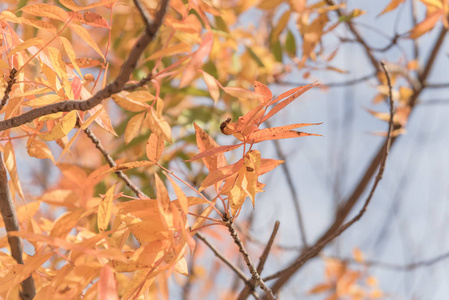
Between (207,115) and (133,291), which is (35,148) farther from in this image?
(207,115)

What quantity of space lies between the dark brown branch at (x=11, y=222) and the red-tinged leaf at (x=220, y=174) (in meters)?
0.22

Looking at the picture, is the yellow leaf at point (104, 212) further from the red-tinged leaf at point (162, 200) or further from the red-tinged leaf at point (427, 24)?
the red-tinged leaf at point (427, 24)

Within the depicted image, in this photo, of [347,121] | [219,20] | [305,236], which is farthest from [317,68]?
[347,121]

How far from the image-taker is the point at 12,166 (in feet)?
1.36

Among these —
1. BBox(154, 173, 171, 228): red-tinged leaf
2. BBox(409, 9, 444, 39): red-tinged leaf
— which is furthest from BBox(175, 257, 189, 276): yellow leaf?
BBox(409, 9, 444, 39): red-tinged leaf

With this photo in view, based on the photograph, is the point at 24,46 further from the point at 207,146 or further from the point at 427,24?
the point at 427,24

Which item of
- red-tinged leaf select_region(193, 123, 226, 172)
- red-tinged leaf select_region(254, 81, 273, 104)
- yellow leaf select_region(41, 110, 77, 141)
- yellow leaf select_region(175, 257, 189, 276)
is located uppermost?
red-tinged leaf select_region(254, 81, 273, 104)

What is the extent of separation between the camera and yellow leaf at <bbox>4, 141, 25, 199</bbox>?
0.41 metres

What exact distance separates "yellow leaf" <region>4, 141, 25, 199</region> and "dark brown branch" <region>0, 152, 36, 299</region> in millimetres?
23

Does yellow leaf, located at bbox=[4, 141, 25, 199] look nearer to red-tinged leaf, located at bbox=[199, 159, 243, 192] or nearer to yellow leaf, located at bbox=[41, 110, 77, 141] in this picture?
yellow leaf, located at bbox=[41, 110, 77, 141]

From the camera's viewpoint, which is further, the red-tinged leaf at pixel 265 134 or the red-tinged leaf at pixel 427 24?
the red-tinged leaf at pixel 427 24

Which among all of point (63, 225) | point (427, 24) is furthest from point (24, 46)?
point (427, 24)

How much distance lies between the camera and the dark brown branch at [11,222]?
1.43 feet

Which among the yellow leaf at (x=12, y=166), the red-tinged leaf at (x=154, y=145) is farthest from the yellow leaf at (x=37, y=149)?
the red-tinged leaf at (x=154, y=145)
